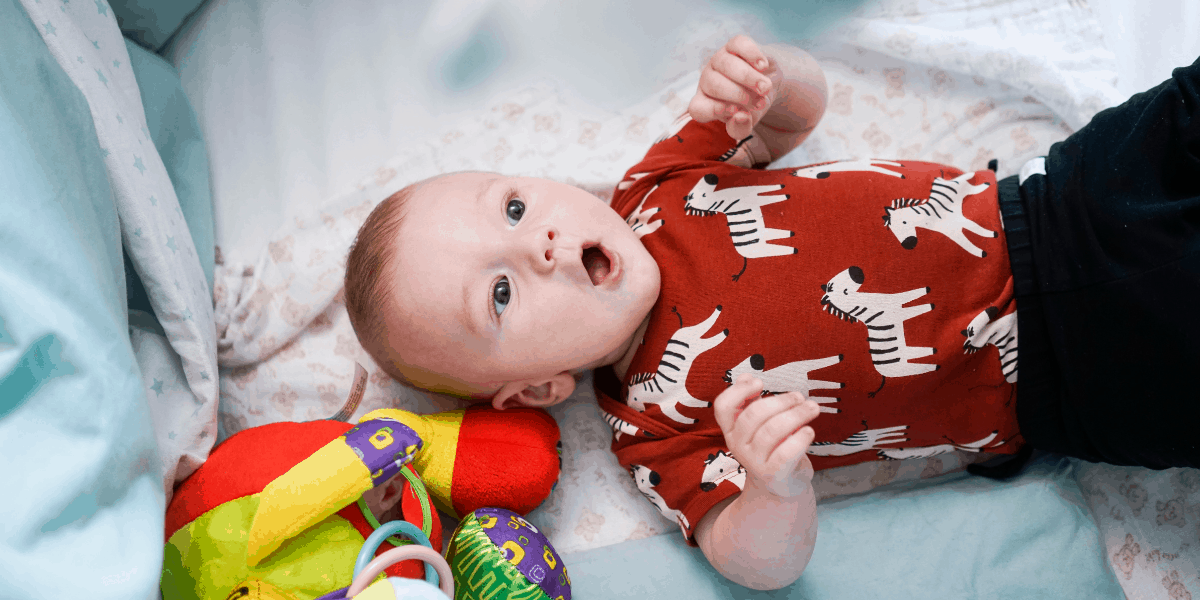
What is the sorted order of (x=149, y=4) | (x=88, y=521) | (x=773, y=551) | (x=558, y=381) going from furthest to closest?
1. (x=149, y=4)
2. (x=558, y=381)
3. (x=773, y=551)
4. (x=88, y=521)

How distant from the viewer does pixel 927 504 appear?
3.43ft

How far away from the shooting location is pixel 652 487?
39.0 inches

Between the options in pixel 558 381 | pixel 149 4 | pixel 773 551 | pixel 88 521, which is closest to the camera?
pixel 88 521

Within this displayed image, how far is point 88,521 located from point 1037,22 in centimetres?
149

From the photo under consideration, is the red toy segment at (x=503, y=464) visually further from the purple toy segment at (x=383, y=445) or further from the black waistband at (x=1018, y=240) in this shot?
the black waistband at (x=1018, y=240)

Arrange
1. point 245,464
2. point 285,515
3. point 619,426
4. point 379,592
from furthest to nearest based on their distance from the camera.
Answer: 1. point 619,426
2. point 245,464
3. point 285,515
4. point 379,592

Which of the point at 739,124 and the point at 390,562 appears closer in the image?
the point at 390,562

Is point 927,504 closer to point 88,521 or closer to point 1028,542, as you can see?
point 1028,542

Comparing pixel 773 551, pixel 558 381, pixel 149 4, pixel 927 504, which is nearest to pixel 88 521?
pixel 558 381

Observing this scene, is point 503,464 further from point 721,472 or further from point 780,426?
point 780,426

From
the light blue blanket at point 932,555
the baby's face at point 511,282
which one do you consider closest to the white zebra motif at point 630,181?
the baby's face at point 511,282

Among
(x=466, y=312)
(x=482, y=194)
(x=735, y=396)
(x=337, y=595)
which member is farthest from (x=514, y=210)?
(x=337, y=595)

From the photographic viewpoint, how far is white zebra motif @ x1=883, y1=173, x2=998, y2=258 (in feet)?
3.05

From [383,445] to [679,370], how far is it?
393 mm
